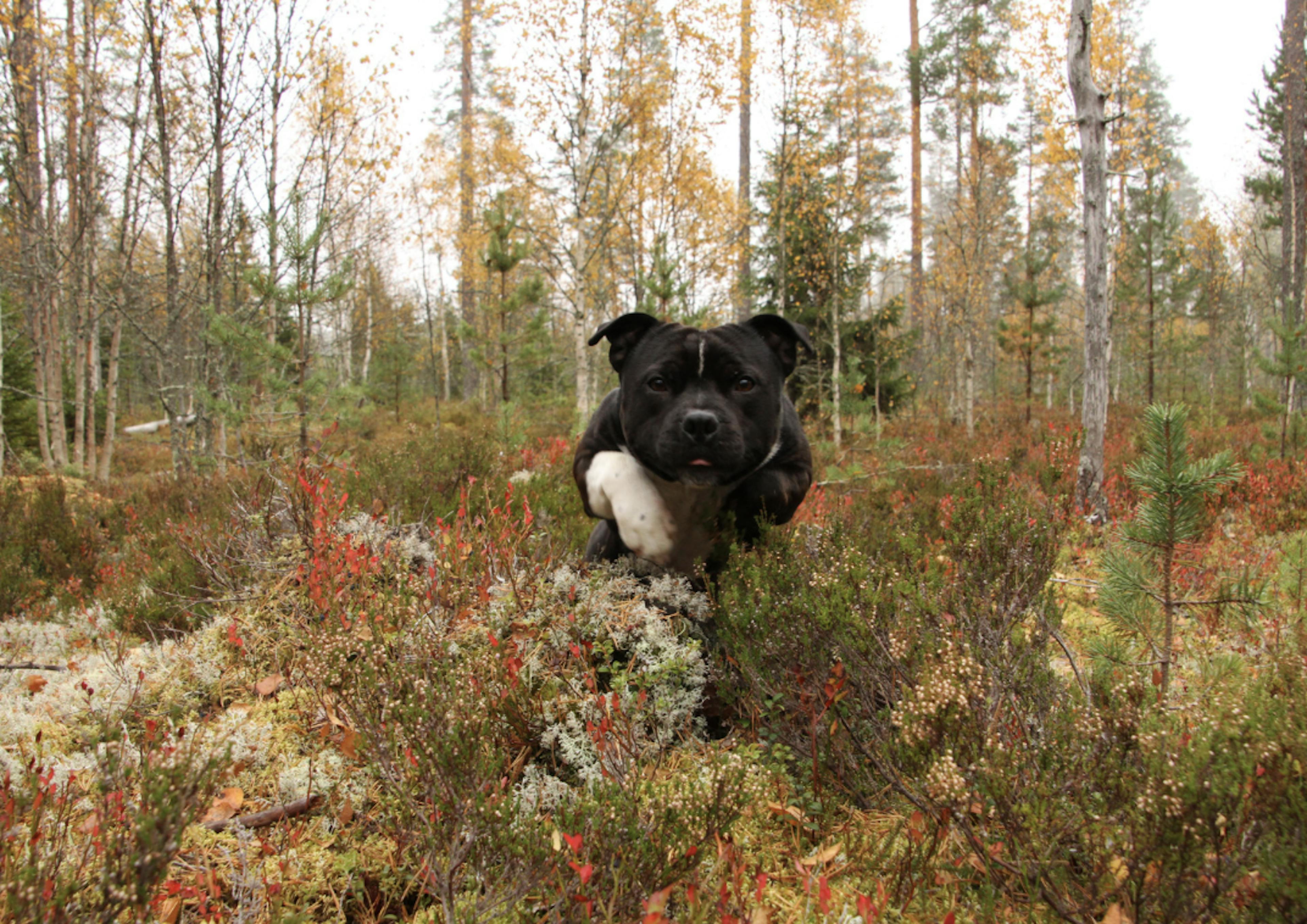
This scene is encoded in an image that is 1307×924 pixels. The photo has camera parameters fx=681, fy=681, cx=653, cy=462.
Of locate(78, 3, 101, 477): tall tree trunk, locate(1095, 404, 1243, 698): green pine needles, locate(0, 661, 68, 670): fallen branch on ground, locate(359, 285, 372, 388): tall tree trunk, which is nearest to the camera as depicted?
locate(1095, 404, 1243, 698): green pine needles

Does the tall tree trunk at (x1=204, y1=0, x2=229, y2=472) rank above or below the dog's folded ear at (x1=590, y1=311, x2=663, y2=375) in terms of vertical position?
above

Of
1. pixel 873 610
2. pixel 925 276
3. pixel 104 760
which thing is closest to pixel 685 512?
pixel 873 610

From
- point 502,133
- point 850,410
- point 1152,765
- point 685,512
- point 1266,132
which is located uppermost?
point 1266,132

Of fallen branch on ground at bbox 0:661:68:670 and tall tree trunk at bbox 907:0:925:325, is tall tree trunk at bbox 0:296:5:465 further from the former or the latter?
tall tree trunk at bbox 907:0:925:325

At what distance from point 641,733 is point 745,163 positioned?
19577 mm

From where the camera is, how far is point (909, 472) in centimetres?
752

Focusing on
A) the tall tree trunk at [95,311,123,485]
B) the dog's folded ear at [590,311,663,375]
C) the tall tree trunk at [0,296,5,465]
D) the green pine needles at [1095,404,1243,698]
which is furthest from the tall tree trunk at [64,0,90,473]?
the green pine needles at [1095,404,1243,698]

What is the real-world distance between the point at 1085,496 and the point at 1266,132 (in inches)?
658

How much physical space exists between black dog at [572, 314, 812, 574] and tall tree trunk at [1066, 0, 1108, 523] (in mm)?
4939

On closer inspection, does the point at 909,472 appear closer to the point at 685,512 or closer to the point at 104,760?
the point at 685,512

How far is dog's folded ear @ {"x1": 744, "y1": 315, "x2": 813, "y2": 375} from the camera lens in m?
2.62

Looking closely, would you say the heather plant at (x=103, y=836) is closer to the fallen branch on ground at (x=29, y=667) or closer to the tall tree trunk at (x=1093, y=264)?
the fallen branch on ground at (x=29, y=667)

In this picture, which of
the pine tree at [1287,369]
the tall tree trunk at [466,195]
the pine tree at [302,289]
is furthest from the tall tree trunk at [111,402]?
the pine tree at [1287,369]

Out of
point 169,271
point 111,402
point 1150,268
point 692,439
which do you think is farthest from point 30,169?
point 1150,268
